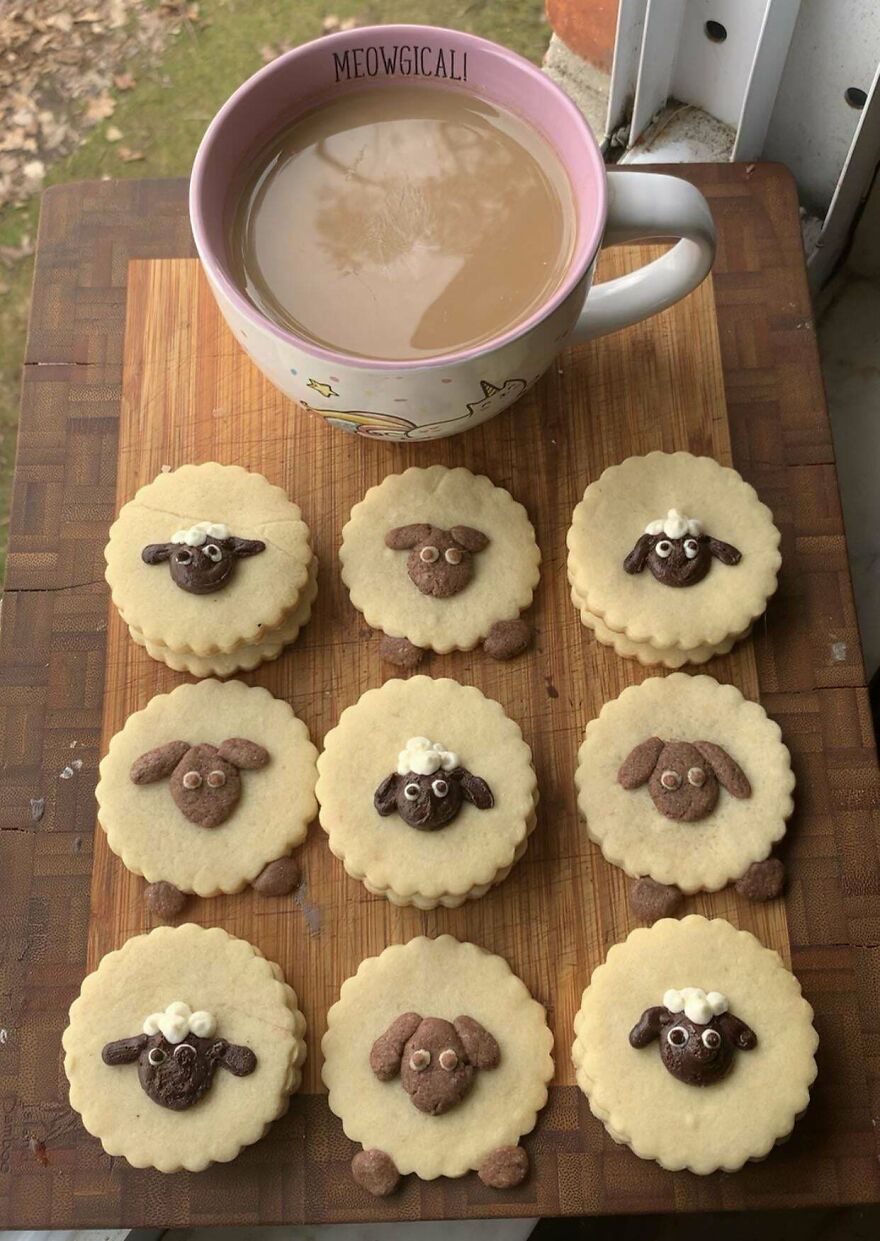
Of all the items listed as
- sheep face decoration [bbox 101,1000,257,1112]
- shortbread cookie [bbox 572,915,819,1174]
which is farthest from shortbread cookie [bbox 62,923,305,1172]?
shortbread cookie [bbox 572,915,819,1174]

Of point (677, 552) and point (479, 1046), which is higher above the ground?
point (677, 552)

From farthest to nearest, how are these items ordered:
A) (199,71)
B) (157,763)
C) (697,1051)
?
(199,71), (157,763), (697,1051)

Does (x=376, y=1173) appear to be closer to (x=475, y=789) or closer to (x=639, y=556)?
(x=475, y=789)

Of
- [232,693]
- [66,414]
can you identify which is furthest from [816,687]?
[66,414]

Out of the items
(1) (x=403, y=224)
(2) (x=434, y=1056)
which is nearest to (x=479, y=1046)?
(2) (x=434, y=1056)

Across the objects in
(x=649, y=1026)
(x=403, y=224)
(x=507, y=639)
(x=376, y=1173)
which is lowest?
(x=376, y=1173)

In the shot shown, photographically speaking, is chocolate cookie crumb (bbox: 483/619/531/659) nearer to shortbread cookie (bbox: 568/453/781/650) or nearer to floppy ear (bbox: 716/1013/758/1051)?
shortbread cookie (bbox: 568/453/781/650)
